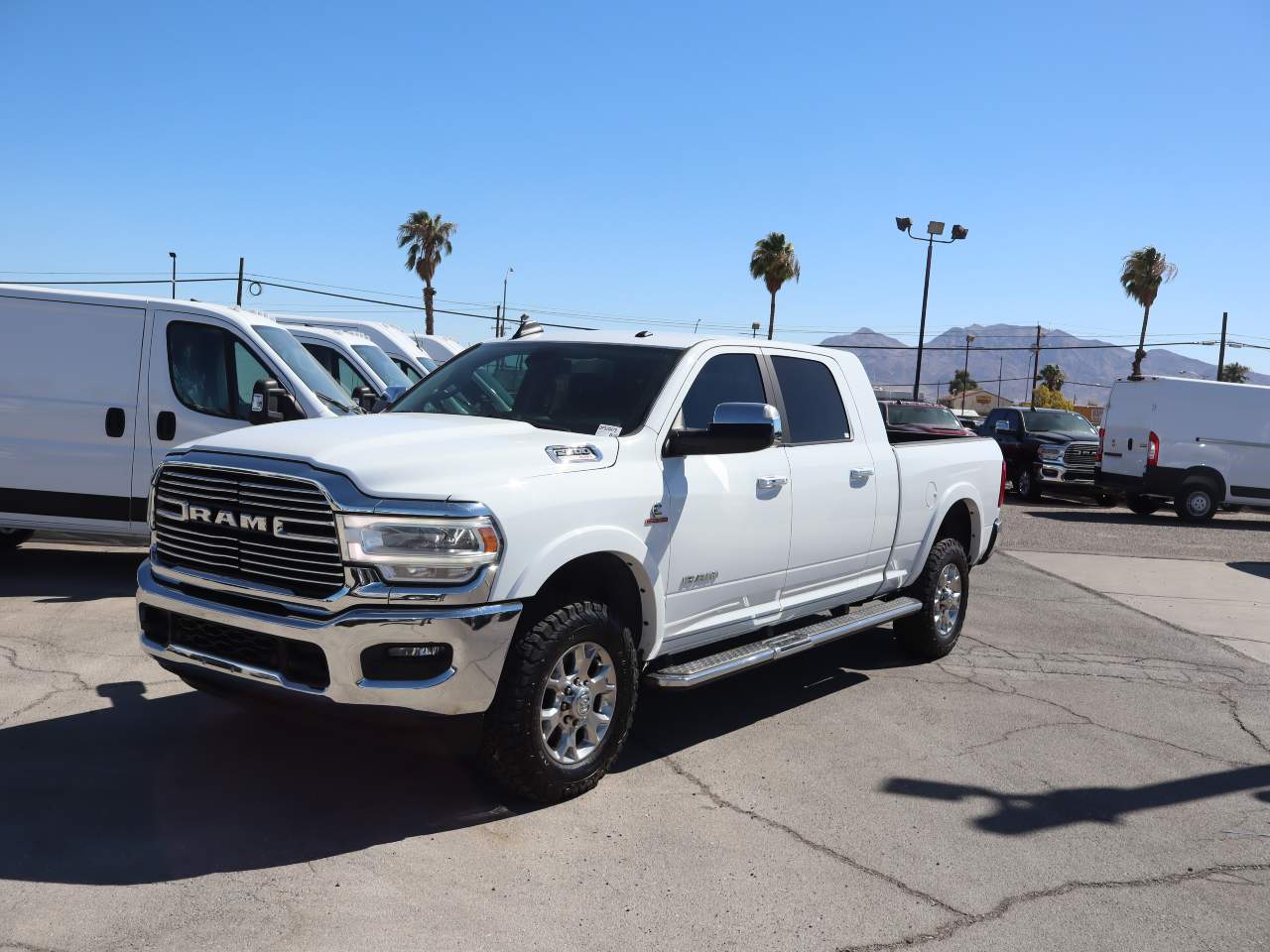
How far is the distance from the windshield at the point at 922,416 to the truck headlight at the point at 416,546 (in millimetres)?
17799

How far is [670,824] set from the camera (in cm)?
430

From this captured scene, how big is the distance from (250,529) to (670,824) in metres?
1.98

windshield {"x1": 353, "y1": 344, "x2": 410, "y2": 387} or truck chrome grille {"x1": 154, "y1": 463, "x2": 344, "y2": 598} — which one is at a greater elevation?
windshield {"x1": 353, "y1": 344, "x2": 410, "y2": 387}

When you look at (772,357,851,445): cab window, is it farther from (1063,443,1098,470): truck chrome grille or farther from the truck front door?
(1063,443,1098,470): truck chrome grille

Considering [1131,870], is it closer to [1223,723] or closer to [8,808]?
[1223,723]

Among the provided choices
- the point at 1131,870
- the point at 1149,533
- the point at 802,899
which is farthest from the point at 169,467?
the point at 1149,533

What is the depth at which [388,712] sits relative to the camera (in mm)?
3844

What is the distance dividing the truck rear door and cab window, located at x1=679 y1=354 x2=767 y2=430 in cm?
22

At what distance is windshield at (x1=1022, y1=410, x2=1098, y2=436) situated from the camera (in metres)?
22.7

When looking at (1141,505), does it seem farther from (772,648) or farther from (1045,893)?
(1045,893)

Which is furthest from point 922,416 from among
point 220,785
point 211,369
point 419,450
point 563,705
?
point 220,785

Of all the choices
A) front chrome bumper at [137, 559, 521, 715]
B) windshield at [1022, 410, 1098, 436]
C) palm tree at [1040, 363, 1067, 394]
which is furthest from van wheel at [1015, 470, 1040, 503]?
palm tree at [1040, 363, 1067, 394]

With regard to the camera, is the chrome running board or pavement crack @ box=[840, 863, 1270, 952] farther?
the chrome running board

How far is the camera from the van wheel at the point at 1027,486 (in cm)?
2184
